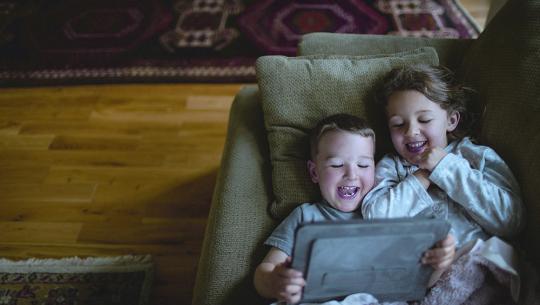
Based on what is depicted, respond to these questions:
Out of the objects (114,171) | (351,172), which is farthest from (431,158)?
(114,171)

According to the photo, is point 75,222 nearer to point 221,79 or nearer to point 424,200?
point 221,79

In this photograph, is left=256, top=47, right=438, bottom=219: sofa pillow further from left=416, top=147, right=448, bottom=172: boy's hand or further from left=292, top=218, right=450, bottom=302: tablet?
left=292, top=218, right=450, bottom=302: tablet

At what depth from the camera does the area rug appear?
1.42 metres

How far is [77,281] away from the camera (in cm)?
147

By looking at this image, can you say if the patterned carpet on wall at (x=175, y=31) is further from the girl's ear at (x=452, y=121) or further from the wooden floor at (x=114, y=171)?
the girl's ear at (x=452, y=121)

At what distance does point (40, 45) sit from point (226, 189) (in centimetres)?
204

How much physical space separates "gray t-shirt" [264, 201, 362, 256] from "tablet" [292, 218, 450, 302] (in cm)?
15

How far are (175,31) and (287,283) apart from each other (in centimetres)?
210

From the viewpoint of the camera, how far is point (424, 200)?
1005 mm

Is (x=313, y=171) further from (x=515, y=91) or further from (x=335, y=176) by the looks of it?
(x=515, y=91)

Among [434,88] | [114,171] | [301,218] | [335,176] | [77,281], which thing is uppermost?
[434,88]

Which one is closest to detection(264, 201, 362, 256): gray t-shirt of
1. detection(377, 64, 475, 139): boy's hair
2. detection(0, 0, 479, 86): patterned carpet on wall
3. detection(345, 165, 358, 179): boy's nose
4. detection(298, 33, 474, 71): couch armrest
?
detection(345, 165, 358, 179): boy's nose

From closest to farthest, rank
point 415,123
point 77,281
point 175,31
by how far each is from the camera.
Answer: point 415,123 < point 77,281 < point 175,31

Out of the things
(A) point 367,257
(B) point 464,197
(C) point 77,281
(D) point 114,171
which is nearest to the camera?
(A) point 367,257
